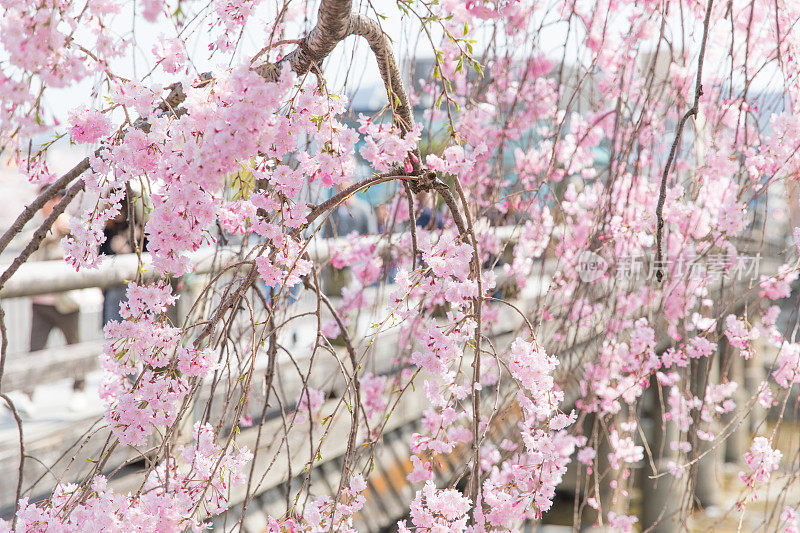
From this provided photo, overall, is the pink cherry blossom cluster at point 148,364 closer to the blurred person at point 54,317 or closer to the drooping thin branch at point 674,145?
the drooping thin branch at point 674,145

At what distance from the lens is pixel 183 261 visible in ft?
3.32

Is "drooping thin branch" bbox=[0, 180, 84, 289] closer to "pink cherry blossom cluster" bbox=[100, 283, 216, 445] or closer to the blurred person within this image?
"pink cherry blossom cluster" bbox=[100, 283, 216, 445]

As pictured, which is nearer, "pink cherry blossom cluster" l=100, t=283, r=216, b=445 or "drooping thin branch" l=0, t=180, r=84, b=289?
"pink cherry blossom cluster" l=100, t=283, r=216, b=445

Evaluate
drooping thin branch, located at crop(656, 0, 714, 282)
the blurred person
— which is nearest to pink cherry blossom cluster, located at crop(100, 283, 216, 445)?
drooping thin branch, located at crop(656, 0, 714, 282)

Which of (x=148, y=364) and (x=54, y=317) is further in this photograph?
(x=54, y=317)

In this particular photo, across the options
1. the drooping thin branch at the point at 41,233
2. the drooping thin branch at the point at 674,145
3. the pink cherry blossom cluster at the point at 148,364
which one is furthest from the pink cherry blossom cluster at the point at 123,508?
the drooping thin branch at the point at 674,145

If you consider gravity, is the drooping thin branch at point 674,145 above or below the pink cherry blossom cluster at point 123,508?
above

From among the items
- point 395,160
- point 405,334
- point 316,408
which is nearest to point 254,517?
point 316,408

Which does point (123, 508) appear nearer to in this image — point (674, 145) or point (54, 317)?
point (674, 145)

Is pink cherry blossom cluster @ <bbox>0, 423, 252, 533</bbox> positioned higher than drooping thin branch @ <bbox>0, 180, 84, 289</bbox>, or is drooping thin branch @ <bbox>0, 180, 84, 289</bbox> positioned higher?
drooping thin branch @ <bbox>0, 180, 84, 289</bbox>

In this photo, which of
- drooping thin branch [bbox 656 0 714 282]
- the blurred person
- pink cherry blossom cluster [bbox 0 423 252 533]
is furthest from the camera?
the blurred person

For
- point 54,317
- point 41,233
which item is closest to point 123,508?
point 41,233

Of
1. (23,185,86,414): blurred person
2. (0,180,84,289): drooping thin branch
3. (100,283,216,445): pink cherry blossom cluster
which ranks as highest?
(0,180,84,289): drooping thin branch

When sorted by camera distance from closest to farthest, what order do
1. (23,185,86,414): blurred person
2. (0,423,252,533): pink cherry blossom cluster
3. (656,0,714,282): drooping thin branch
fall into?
1. (0,423,252,533): pink cherry blossom cluster
2. (656,0,714,282): drooping thin branch
3. (23,185,86,414): blurred person
